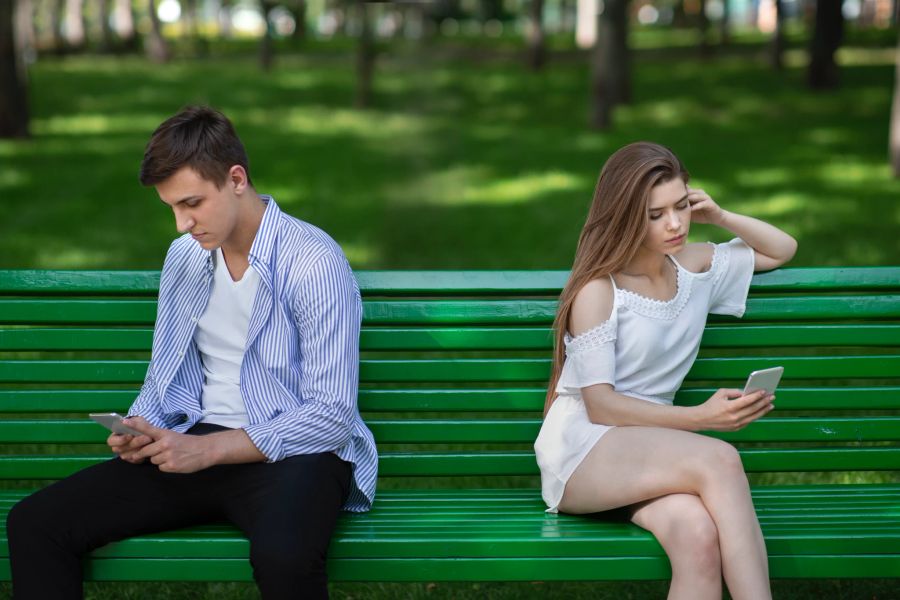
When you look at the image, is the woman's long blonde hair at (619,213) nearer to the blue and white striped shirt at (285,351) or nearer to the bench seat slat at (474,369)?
the bench seat slat at (474,369)

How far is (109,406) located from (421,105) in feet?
45.2

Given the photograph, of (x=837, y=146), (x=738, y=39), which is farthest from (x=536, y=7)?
(x=738, y=39)

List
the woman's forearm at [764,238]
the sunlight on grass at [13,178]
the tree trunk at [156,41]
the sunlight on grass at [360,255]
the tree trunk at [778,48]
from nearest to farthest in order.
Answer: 1. the woman's forearm at [764,238]
2. the sunlight on grass at [360,255]
3. the sunlight on grass at [13,178]
4. the tree trunk at [778,48]
5. the tree trunk at [156,41]

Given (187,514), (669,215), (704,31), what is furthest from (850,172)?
(704,31)

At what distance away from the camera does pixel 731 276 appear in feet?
12.6

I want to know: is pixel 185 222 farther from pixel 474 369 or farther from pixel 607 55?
pixel 607 55

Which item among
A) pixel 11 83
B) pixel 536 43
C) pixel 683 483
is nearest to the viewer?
pixel 683 483

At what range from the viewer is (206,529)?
3.34 metres

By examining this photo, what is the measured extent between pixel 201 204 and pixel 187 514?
33.7 inches

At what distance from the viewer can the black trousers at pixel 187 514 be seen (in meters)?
3.03

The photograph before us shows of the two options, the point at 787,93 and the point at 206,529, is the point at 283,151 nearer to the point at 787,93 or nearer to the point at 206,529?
the point at 787,93

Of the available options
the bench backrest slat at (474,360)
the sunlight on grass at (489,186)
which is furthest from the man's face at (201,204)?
the sunlight on grass at (489,186)

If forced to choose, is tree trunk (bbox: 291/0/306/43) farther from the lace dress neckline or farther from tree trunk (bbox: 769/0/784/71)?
the lace dress neckline

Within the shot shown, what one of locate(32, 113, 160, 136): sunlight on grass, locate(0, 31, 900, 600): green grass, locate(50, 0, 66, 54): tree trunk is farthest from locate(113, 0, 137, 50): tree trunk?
locate(32, 113, 160, 136): sunlight on grass
